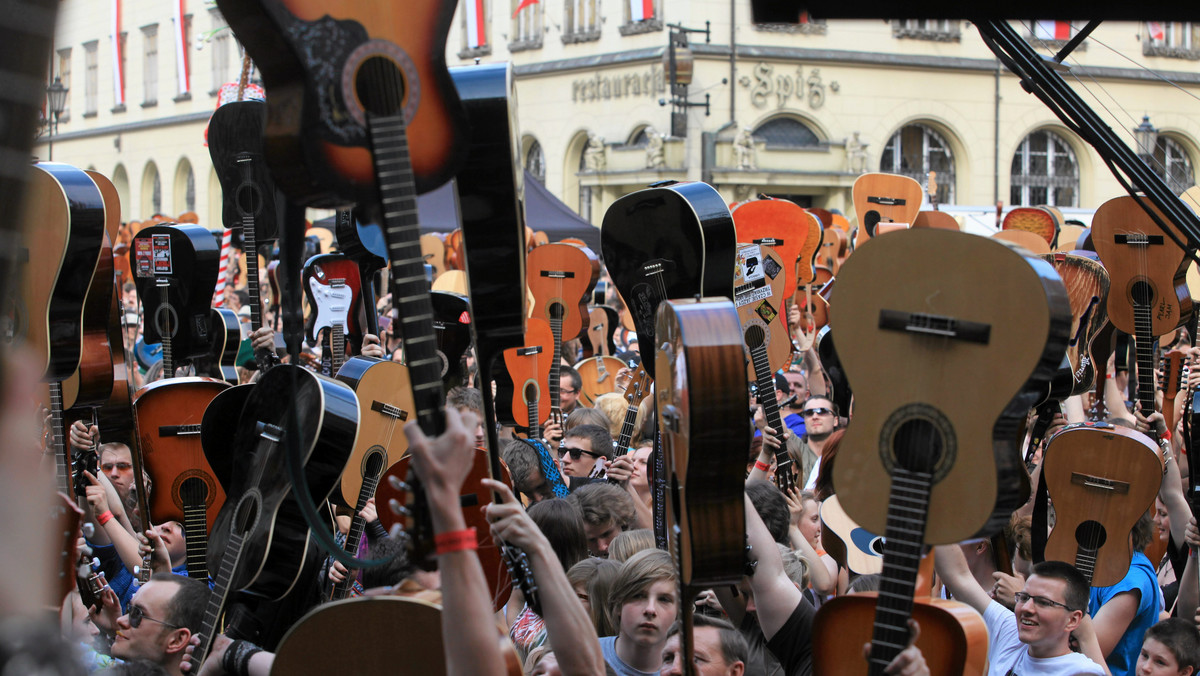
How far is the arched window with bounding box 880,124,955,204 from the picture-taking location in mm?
34125

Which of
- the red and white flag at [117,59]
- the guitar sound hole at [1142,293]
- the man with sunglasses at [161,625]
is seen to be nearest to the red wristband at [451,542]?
the man with sunglasses at [161,625]

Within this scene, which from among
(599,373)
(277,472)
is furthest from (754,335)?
(599,373)

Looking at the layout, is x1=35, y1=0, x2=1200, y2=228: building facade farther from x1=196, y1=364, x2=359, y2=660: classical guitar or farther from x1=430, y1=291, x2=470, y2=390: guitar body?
x1=196, y1=364, x2=359, y2=660: classical guitar

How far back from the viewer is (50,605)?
48.3 inches

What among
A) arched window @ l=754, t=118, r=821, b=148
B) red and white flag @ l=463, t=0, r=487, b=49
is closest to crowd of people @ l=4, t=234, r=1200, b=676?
arched window @ l=754, t=118, r=821, b=148

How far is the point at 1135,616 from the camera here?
485 centimetres

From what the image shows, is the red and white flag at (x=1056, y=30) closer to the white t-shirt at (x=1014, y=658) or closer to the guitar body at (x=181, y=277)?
the white t-shirt at (x=1014, y=658)

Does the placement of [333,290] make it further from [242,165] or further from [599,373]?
[599,373]

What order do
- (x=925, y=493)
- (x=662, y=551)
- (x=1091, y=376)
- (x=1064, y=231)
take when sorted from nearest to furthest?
1. (x=925, y=493)
2. (x=662, y=551)
3. (x=1091, y=376)
4. (x=1064, y=231)

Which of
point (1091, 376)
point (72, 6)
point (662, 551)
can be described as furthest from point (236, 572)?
point (1091, 376)

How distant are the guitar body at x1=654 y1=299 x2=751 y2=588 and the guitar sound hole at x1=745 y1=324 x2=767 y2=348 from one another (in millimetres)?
2831

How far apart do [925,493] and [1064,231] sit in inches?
507

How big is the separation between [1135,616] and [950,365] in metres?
3.09

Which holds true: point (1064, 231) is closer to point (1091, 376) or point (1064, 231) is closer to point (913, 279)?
point (1091, 376)
